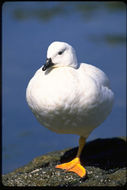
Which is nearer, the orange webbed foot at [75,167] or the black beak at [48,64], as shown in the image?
the black beak at [48,64]

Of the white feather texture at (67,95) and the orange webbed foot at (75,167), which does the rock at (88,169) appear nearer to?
the orange webbed foot at (75,167)

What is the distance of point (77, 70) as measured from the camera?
5.06 m

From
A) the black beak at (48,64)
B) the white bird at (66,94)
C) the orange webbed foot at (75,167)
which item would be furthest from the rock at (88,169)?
the black beak at (48,64)

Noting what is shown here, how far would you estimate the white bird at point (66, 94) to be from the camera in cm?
475

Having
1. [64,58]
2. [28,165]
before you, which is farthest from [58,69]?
[28,165]

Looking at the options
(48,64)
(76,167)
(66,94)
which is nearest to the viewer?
(66,94)

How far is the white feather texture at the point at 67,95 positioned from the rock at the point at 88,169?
665 millimetres

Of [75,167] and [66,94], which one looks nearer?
[66,94]

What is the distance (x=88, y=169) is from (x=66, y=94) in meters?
1.42

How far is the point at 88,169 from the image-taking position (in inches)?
218

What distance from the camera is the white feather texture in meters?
4.75

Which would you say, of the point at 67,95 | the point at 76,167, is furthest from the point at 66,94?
the point at 76,167

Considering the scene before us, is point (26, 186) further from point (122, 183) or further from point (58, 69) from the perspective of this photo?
point (58, 69)

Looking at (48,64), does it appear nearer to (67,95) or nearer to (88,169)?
(67,95)
